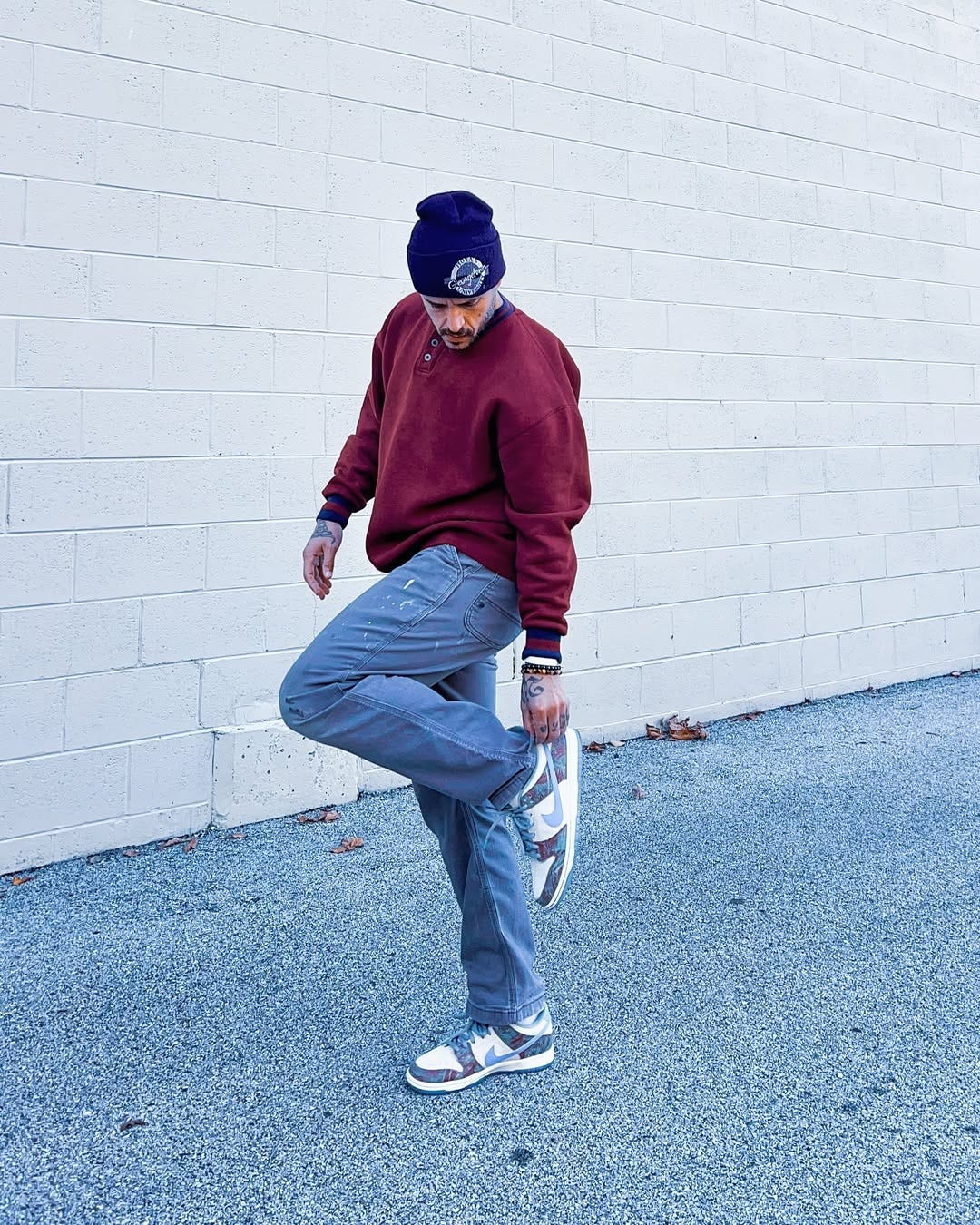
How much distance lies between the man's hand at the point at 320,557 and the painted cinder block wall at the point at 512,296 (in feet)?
4.62

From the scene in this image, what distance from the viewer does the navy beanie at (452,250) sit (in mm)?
1833

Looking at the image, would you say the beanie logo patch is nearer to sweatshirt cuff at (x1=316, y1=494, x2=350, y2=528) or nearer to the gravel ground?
sweatshirt cuff at (x1=316, y1=494, x2=350, y2=528)

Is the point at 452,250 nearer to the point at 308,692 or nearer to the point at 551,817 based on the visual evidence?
the point at 308,692

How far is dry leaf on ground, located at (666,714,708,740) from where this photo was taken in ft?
14.9

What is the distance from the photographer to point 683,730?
455 cm

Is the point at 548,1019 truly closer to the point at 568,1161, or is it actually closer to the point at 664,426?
the point at 568,1161

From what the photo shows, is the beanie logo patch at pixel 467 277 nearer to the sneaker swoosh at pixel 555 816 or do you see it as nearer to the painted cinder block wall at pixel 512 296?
the sneaker swoosh at pixel 555 816

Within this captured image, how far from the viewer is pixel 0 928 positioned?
2.82 meters

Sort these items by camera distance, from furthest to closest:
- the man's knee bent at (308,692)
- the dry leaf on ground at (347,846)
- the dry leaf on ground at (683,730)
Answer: the dry leaf on ground at (683,730)
the dry leaf on ground at (347,846)
the man's knee bent at (308,692)

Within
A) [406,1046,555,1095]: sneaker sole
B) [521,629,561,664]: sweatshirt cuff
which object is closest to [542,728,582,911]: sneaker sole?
[521,629,561,664]: sweatshirt cuff

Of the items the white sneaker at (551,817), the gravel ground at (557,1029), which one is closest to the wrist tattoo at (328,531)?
the white sneaker at (551,817)

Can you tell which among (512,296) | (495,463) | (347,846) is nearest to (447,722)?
(495,463)

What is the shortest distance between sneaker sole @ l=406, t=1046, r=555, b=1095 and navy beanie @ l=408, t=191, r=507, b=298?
162 cm

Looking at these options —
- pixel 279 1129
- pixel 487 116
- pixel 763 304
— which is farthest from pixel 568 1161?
pixel 763 304
